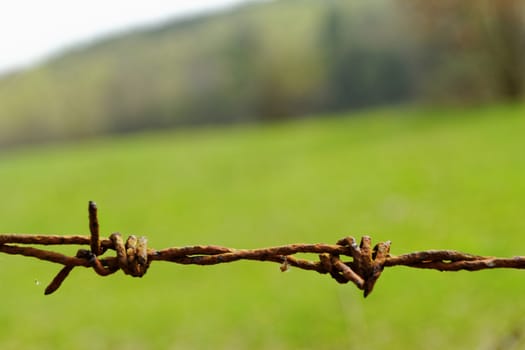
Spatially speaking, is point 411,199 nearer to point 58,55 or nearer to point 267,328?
point 267,328

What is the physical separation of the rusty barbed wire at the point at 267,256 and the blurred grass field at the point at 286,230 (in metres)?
0.81

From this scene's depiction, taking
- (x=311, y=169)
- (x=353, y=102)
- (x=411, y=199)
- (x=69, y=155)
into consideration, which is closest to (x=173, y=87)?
(x=353, y=102)

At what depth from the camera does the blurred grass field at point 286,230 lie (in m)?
5.91

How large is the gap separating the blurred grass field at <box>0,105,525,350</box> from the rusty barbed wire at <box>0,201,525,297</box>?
81 centimetres

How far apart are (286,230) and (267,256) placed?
8882 millimetres

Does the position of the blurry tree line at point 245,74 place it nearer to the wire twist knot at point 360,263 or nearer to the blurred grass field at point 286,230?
the blurred grass field at point 286,230

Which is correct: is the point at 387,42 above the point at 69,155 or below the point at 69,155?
above

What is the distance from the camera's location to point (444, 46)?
26.0 metres

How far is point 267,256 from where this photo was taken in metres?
1.27

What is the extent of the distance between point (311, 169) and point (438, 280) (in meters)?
9.10

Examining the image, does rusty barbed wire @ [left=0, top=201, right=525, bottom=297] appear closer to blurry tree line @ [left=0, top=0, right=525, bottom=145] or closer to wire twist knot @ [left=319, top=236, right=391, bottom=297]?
wire twist knot @ [left=319, top=236, right=391, bottom=297]

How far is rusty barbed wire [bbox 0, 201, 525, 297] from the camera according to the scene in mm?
1207

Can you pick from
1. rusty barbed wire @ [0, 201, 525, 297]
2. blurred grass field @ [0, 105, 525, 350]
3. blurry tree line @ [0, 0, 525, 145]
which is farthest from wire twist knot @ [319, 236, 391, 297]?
blurry tree line @ [0, 0, 525, 145]

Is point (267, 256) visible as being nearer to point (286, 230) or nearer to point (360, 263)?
point (360, 263)
